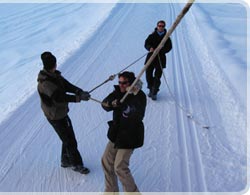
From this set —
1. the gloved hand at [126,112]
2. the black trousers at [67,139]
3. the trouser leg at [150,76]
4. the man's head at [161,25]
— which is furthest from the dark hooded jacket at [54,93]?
the trouser leg at [150,76]

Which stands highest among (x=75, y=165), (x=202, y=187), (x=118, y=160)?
(x=118, y=160)

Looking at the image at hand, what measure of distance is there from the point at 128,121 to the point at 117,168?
0.58 meters

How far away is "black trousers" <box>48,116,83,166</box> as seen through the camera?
429 cm

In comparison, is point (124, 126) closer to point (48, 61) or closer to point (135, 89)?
point (135, 89)

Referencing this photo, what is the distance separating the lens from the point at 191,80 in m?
7.75

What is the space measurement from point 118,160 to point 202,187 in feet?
4.73

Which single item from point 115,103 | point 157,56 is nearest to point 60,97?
point 115,103

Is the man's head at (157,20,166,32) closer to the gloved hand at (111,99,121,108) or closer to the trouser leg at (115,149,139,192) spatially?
the gloved hand at (111,99,121,108)

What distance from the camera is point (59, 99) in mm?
3883

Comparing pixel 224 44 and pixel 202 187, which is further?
pixel 224 44

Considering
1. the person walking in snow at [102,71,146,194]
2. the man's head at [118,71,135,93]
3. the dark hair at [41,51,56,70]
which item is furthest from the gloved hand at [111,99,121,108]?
the dark hair at [41,51,56,70]

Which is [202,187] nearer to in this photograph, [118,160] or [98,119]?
[118,160]

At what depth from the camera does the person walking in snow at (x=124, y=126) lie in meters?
3.60

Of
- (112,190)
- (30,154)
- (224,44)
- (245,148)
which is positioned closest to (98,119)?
(30,154)
